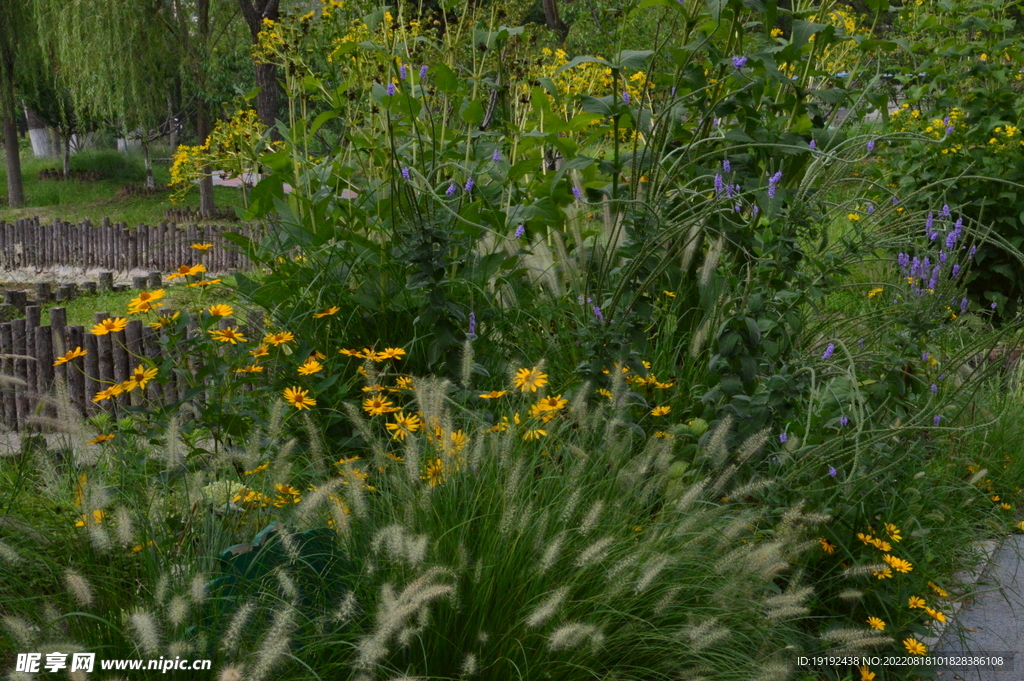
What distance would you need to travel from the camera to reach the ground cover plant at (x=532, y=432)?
5.78 ft

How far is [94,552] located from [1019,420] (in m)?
3.34

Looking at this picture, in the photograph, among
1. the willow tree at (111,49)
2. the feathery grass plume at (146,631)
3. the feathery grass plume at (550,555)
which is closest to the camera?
the feathery grass plume at (146,631)

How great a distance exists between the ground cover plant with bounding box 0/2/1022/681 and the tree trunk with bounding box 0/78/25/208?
1972cm

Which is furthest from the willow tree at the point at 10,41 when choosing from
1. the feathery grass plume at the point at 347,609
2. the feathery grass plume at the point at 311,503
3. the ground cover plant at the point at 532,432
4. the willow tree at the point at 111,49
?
the feathery grass plume at the point at 347,609

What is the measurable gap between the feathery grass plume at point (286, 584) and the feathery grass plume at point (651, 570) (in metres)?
0.64

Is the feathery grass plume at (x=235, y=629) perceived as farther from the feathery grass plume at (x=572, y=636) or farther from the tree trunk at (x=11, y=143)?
the tree trunk at (x=11, y=143)

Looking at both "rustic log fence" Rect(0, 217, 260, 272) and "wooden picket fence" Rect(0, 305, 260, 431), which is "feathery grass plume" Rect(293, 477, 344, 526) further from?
"rustic log fence" Rect(0, 217, 260, 272)

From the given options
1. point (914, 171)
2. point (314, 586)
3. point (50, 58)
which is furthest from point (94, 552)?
point (50, 58)

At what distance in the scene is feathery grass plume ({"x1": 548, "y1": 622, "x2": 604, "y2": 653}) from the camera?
5.18 ft

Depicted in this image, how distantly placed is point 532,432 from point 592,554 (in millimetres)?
598

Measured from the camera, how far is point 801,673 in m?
2.12

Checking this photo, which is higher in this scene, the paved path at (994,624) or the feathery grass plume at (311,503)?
the feathery grass plume at (311,503)

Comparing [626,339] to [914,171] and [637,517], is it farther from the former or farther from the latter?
[914,171]

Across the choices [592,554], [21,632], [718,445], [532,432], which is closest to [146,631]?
[21,632]
